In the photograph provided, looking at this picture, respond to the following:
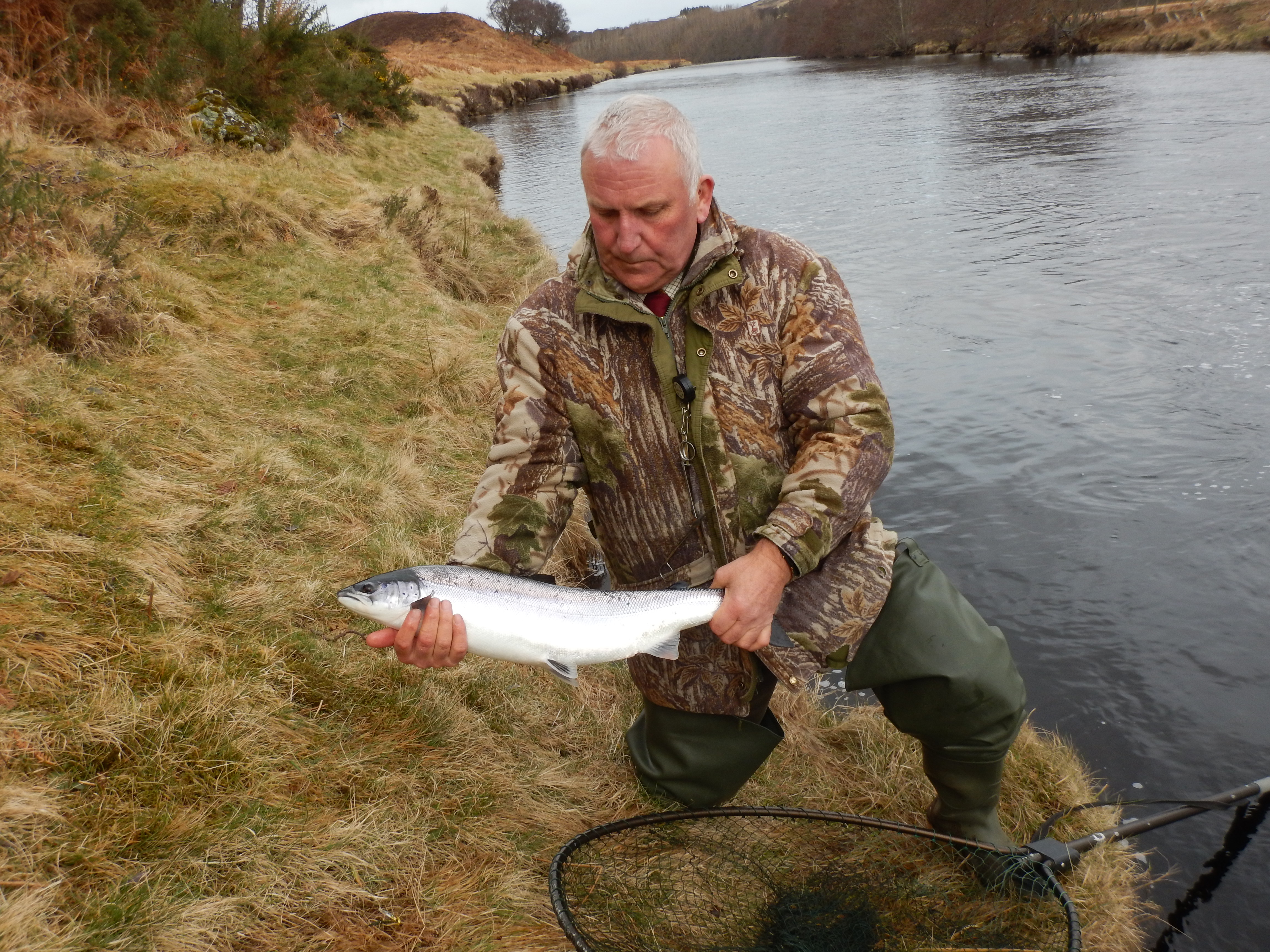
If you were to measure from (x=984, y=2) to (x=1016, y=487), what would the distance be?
59.4 meters

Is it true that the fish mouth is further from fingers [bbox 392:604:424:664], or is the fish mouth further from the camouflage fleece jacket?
the camouflage fleece jacket

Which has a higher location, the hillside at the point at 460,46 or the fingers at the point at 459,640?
the hillside at the point at 460,46

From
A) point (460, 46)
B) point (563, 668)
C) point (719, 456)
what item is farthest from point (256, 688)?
point (460, 46)

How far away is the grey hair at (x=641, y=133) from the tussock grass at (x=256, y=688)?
239 centimetres

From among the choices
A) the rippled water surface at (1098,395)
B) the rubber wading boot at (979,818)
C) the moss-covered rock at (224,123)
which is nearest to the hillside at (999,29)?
the rippled water surface at (1098,395)

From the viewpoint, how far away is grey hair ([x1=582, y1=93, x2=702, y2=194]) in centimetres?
291

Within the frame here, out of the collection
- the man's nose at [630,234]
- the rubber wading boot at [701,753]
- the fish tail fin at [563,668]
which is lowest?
the rubber wading boot at [701,753]

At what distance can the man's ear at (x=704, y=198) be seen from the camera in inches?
120

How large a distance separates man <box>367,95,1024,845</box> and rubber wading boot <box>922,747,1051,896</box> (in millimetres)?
32

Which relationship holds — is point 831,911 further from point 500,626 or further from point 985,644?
point 500,626

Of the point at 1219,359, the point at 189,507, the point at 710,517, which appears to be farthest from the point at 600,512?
the point at 1219,359

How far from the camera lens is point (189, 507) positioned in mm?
4691

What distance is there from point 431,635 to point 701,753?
1422 millimetres

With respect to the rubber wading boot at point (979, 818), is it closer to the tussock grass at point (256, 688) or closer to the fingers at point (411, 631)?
the tussock grass at point (256, 688)
